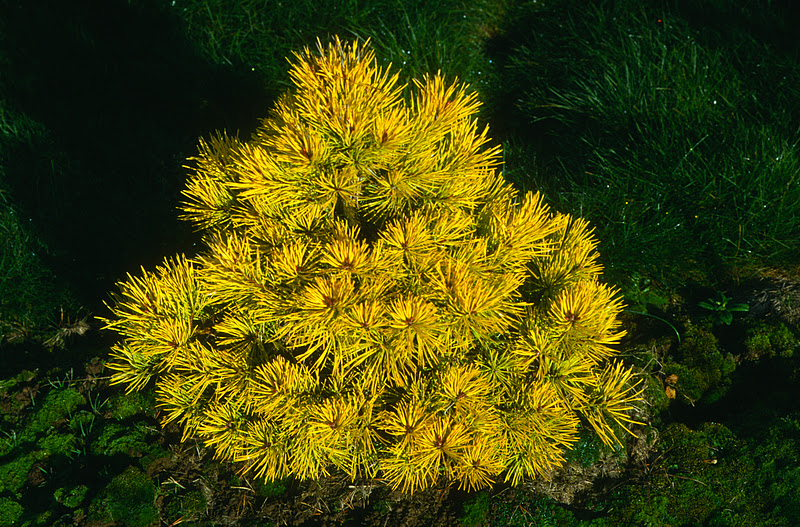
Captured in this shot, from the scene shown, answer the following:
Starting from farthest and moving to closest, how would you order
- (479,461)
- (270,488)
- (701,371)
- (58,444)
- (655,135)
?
(655,135), (701,371), (58,444), (270,488), (479,461)

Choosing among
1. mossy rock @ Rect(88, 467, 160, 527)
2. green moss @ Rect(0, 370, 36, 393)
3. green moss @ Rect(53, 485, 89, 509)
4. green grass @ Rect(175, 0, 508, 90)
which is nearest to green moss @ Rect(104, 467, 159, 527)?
mossy rock @ Rect(88, 467, 160, 527)

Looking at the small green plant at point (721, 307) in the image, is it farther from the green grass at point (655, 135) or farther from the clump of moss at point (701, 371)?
the green grass at point (655, 135)

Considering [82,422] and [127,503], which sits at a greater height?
[82,422]

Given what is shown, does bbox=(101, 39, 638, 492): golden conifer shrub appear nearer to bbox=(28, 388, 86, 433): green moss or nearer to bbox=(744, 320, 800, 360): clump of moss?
bbox=(28, 388, 86, 433): green moss

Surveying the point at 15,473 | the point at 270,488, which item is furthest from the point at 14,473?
the point at 270,488

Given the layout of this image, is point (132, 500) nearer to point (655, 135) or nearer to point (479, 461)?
point (479, 461)

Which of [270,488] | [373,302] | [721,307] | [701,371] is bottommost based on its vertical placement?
[270,488]
